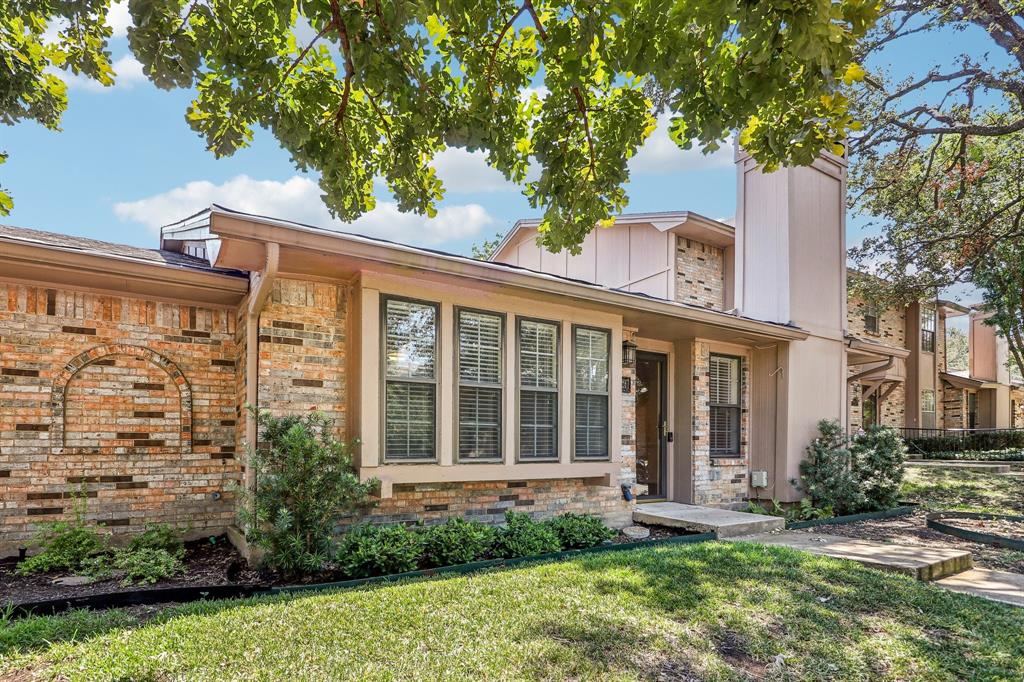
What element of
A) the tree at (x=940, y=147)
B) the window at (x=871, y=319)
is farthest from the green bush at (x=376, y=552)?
the window at (x=871, y=319)

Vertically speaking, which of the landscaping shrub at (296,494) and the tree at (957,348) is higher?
the tree at (957,348)

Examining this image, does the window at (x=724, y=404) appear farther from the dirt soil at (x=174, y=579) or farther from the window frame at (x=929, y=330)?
the window frame at (x=929, y=330)

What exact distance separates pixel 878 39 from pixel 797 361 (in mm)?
6251

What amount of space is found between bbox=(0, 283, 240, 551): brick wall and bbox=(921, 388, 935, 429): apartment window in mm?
22054

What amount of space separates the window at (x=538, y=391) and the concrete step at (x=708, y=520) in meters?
1.69

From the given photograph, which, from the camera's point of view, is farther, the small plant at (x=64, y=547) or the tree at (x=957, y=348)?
the tree at (x=957, y=348)

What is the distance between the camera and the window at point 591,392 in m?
6.80

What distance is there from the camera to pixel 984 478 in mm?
13688

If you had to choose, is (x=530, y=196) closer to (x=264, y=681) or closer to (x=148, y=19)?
(x=148, y=19)

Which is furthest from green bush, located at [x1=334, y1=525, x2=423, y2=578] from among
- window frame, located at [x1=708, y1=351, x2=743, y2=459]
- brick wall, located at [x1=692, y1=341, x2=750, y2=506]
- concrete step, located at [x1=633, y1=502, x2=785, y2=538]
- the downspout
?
window frame, located at [x1=708, y1=351, x2=743, y2=459]

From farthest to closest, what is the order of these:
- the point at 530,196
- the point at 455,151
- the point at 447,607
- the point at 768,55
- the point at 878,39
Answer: the point at 878,39
the point at 530,196
the point at 455,151
the point at 447,607
the point at 768,55

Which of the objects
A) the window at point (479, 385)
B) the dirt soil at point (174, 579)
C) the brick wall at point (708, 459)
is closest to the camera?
the dirt soil at point (174, 579)

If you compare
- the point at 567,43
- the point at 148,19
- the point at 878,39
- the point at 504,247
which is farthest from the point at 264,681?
the point at 878,39

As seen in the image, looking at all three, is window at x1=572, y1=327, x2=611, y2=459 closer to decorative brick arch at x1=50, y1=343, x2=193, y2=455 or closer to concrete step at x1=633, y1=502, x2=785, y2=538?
concrete step at x1=633, y1=502, x2=785, y2=538
